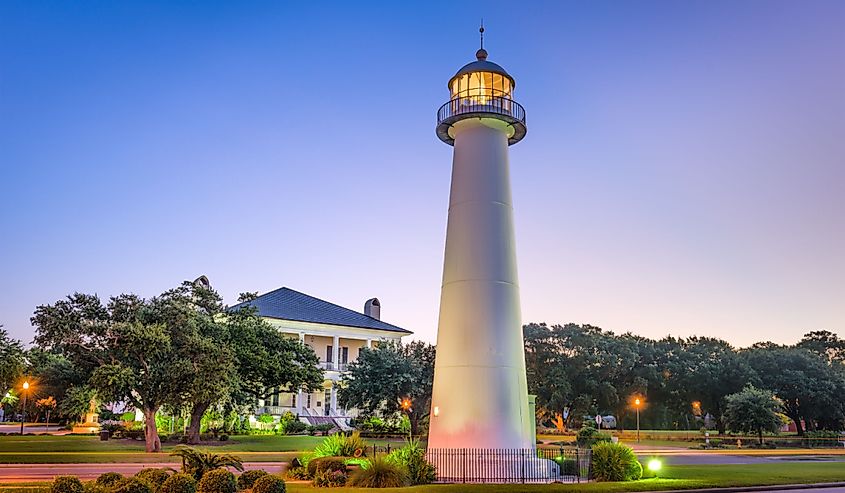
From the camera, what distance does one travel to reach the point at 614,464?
22.7 m

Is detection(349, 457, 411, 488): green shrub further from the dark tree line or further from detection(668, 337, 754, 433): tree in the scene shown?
detection(668, 337, 754, 433): tree

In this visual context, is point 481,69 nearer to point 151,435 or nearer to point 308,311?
point 151,435

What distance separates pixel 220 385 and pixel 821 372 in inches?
2047

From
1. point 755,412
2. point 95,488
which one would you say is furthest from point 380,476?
point 755,412

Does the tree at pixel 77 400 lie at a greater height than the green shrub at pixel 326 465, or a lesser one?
greater

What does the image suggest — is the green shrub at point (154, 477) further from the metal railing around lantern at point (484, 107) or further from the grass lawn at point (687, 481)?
the metal railing around lantern at point (484, 107)

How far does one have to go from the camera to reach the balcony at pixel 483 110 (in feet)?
79.6

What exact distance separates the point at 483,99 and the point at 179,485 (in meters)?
15.4

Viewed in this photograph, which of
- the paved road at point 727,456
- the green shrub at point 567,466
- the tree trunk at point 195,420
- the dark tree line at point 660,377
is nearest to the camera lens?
the green shrub at point 567,466

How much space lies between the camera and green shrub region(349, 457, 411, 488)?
18906 mm

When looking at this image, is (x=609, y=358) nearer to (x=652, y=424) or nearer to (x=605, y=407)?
(x=605, y=407)

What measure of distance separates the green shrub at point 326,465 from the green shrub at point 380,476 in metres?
0.79

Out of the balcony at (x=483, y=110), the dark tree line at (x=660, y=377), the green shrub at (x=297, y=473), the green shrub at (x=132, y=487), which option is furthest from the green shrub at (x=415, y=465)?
the dark tree line at (x=660, y=377)

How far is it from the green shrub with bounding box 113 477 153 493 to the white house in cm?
4449
